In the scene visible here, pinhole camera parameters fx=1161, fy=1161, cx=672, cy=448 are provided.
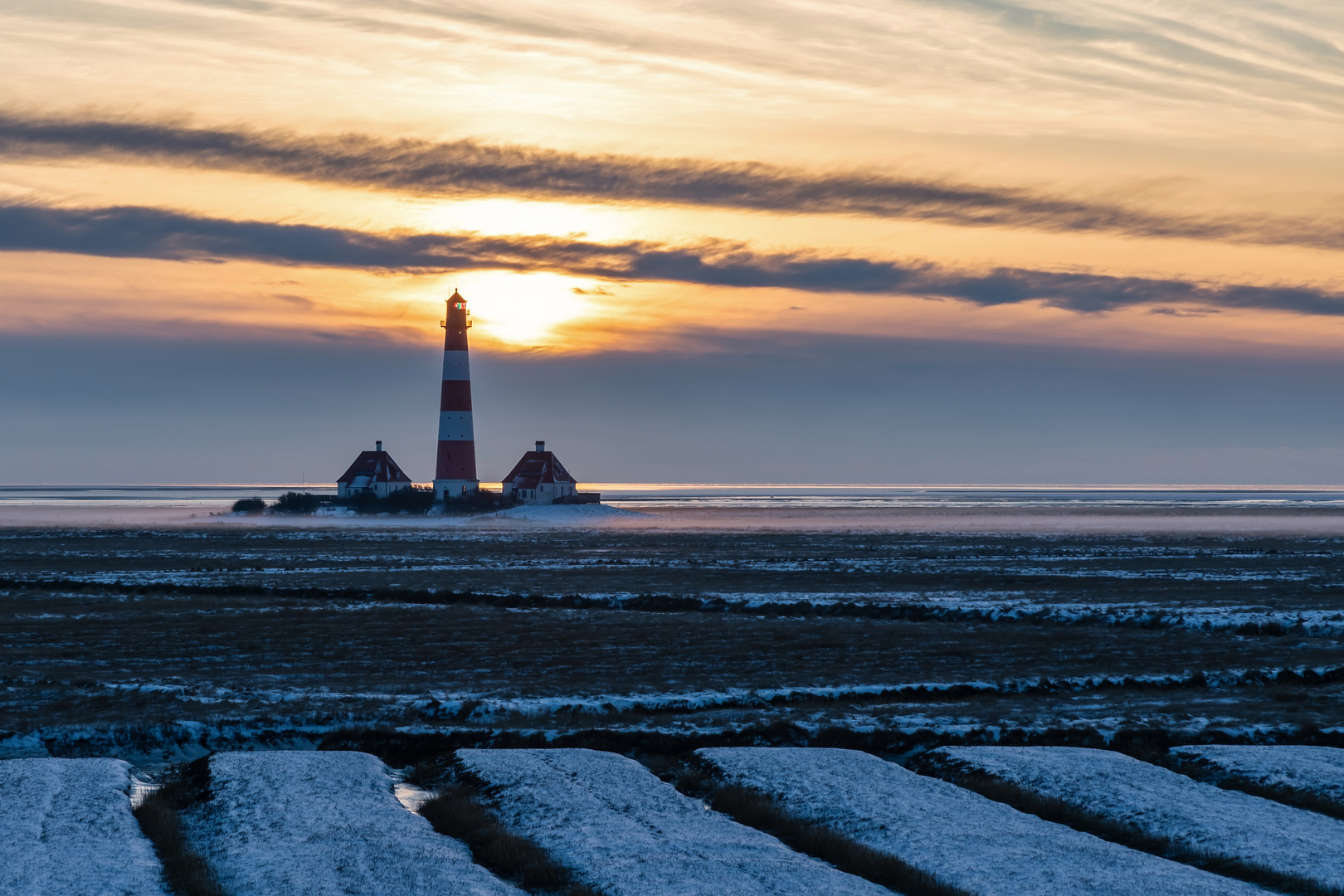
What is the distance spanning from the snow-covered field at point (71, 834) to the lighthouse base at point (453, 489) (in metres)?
78.6

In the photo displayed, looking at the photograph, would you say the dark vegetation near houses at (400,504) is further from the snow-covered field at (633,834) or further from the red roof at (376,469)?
the snow-covered field at (633,834)

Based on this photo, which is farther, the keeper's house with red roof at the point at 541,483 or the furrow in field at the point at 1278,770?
the keeper's house with red roof at the point at 541,483

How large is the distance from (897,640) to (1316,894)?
50.3 feet

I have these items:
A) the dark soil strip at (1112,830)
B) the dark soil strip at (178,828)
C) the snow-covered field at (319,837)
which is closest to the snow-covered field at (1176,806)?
the dark soil strip at (1112,830)

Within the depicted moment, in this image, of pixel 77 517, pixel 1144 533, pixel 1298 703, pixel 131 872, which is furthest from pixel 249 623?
pixel 77 517

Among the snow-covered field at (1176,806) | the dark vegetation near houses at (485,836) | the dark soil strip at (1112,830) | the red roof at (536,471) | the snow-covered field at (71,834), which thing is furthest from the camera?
the red roof at (536,471)

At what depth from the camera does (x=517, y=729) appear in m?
16.5

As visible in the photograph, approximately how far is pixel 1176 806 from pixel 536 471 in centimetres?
9156

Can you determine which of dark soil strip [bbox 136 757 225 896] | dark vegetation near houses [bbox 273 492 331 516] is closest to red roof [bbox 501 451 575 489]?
dark vegetation near houses [bbox 273 492 331 516]

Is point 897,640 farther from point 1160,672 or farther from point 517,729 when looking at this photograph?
point 517,729

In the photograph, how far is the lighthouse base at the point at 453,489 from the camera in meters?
92.0

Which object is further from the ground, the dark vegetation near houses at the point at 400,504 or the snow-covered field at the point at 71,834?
the dark vegetation near houses at the point at 400,504

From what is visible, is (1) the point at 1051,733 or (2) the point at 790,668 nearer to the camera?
(1) the point at 1051,733

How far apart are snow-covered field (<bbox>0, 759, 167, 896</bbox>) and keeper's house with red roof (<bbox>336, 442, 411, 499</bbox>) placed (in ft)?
288
